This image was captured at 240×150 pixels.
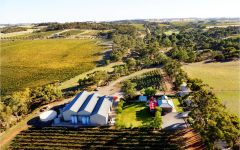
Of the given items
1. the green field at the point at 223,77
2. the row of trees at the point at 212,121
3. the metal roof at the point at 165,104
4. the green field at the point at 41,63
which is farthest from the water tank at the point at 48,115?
the green field at the point at 223,77

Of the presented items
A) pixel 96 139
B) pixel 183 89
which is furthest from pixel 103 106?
pixel 183 89

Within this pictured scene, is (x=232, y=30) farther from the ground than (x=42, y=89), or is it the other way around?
(x=232, y=30)

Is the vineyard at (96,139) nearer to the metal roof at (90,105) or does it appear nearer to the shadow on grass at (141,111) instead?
the metal roof at (90,105)

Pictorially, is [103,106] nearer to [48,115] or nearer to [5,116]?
[48,115]

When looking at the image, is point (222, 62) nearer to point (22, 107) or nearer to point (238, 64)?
point (238, 64)

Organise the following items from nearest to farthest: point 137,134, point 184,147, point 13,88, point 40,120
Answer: point 184,147
point 137,134
point 40,120
point 13,88

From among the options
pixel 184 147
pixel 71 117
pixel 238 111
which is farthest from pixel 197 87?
pixel 71 117
